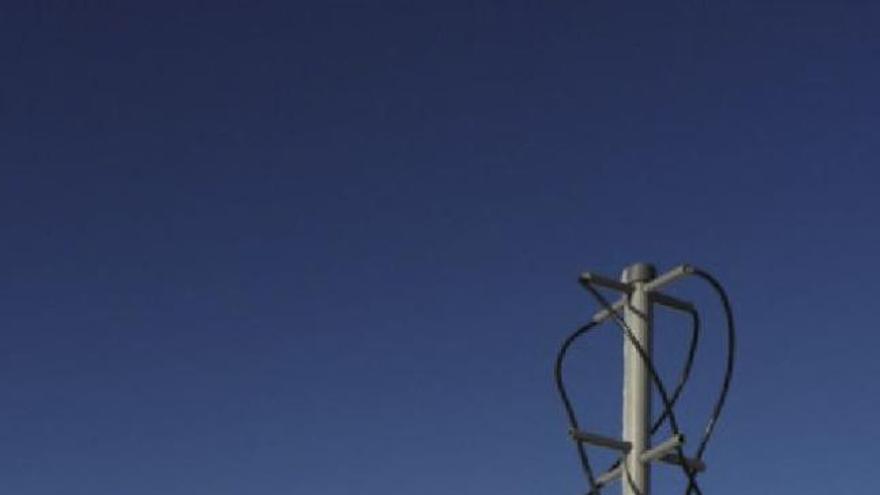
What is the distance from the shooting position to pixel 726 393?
8.99m

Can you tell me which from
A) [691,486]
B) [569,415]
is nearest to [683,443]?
[691,486]

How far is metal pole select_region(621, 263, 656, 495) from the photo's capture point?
28.6ft

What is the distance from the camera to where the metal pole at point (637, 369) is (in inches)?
344

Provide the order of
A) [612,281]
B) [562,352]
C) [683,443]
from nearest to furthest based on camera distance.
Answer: [683,443] → [612,281] → [562,352]

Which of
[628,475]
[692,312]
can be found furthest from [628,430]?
[692,312]

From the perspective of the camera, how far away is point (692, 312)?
8938mm

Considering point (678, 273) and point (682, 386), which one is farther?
point (682, 386)

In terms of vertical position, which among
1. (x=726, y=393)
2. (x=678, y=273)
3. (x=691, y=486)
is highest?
(x=678, y=273)

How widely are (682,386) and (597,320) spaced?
2.75 ft

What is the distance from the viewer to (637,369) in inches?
350

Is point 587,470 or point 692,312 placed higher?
point 692,312

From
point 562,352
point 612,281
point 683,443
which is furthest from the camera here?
point 562,352

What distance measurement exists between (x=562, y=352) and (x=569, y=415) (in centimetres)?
61

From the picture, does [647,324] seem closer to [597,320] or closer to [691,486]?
[597,320]
